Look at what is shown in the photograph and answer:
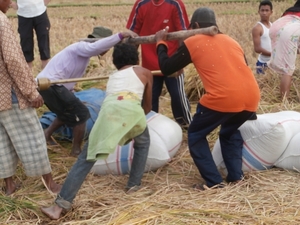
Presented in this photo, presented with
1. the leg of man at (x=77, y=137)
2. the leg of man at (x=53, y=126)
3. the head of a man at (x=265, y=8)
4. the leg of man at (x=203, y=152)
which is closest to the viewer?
the leg of man at (x=203, y=152)

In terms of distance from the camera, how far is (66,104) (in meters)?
4.43

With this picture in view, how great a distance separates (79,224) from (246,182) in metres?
1.36

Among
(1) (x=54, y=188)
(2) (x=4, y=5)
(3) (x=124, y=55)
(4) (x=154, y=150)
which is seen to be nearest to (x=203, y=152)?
(4) (x=154, y=150)

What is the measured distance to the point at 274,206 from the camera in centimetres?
338

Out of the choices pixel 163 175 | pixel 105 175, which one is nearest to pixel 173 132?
pixel 163 175

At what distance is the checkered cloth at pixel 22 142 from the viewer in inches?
142

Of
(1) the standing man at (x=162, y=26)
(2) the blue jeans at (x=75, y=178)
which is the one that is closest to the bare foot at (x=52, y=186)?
(2) the blue jeans at (x=75, y=178)

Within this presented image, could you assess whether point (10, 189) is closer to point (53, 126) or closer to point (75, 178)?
point (75, 178)

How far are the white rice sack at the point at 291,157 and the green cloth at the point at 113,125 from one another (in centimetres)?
127

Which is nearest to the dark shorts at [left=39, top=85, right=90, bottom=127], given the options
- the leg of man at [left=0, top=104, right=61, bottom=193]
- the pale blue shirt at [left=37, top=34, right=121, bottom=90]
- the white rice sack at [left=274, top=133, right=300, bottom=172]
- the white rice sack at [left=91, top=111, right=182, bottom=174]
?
the pale blue shirt at [left=37, top=34, right=121, bottom=90]

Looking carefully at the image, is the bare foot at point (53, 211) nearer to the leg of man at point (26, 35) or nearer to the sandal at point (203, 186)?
the sandal at point (203, 186)

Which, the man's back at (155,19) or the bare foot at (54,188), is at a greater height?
the man's back at (155,19)

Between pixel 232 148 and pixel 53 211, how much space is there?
1488 millimetres

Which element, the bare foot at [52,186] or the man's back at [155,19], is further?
the man's back at [155,19]
